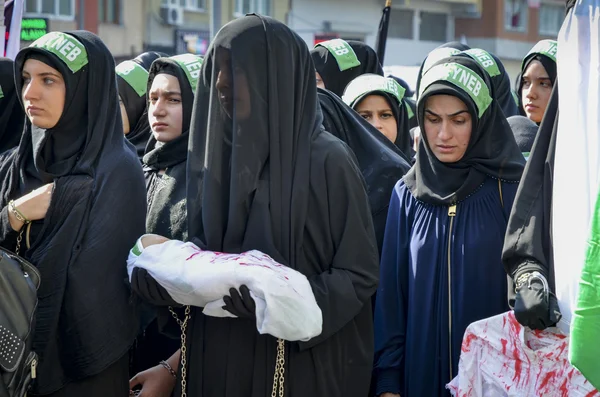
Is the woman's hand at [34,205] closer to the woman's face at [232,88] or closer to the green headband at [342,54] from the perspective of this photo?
the woman's face at [232,88]

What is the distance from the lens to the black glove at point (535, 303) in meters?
2.94

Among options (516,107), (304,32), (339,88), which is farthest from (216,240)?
(304,32)

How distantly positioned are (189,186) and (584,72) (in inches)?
53.0

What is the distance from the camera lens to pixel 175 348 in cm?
428

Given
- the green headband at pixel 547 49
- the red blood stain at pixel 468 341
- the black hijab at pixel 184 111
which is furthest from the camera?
the green headband at pixel 547 49

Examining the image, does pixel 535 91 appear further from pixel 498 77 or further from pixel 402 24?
pixel 402 24

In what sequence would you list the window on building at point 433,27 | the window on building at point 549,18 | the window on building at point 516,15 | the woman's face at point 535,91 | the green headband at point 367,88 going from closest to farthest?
the green headband at point 367,88
the woman's face at point 535,91
the window on building at point 433,27
the window on building at point 516,15
the window on building at point 549,18

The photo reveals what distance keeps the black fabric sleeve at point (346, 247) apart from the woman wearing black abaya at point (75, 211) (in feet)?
2.63

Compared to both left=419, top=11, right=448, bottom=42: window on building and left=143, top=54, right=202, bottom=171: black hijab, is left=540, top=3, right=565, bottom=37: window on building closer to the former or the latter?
left=419, top=11, right=448, bottom=42: window on building

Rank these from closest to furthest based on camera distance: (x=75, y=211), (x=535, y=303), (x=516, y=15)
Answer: (x=535, y=303), (x=75, y=211), (x=516, y=15)

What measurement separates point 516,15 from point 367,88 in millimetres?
37119

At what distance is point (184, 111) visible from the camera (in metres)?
4.45

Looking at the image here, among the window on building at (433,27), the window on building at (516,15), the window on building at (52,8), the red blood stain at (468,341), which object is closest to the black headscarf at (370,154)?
the red blood stain at (468,341)

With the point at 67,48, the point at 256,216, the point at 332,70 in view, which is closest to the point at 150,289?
the point at 256,216
